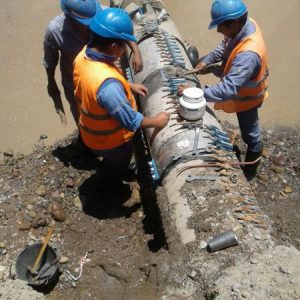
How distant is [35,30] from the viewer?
25.7 feet

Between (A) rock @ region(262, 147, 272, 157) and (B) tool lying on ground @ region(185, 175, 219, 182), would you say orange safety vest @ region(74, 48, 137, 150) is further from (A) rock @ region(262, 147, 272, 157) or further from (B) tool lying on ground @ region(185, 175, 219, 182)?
(A) rock @ region(262, 147, 272, 157)

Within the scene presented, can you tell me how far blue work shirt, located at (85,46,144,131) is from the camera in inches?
136

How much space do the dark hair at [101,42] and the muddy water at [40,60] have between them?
271 cm

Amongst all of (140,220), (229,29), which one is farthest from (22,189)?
(229,29)

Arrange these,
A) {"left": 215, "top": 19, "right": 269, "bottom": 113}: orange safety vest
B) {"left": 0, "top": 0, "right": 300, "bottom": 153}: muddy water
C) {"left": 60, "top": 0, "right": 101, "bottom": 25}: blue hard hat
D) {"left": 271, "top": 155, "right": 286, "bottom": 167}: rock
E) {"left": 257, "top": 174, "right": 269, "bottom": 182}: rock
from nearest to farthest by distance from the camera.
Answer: {"left": 215, "top": 19, "right": 269, "bottom": 113}: orange safety vest, {"left": 60, "top": 0, "right": 101, "bottom": 25}: blue hard hat, {"left": 257, "top": 174, "right": 269, "bottom": 182}: rock, {"left": 271, "top": 155, "right": 286, "bottom": 167}: rock, {"left": 0, "top": 0, "right": 300, "bottom": 153}: muddy water

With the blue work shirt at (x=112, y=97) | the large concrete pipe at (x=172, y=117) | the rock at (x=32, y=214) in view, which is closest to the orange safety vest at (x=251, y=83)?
the large concrete pipe at (x=172, y=117)

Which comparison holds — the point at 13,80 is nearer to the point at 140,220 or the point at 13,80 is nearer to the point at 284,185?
the point at 140,220

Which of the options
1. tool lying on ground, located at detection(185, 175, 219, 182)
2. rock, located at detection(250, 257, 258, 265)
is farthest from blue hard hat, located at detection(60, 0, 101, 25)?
rock, located at detection(250, 257, 258, 265)

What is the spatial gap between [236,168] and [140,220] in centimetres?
134

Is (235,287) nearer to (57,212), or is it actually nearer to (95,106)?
(95,106)

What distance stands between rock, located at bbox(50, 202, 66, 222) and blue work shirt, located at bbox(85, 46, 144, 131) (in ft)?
5.40

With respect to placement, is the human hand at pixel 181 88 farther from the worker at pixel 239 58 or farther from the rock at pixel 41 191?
the rock at pixel 41 191

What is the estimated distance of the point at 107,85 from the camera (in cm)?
348

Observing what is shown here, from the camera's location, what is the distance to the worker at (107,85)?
3.40m
